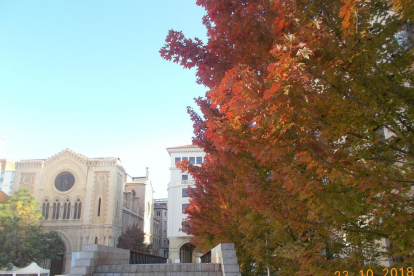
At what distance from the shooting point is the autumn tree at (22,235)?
39.8 metres

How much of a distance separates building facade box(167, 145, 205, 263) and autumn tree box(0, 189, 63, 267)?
1612 cm

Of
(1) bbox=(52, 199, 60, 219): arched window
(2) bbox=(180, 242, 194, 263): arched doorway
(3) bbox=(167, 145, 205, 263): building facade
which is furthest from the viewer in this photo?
(1) bbox=(52, 199, 60, 219): arched window

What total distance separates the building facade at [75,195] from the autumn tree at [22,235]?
642 cm

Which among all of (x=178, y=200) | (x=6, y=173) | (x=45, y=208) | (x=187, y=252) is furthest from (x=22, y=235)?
(x=6, y=173)

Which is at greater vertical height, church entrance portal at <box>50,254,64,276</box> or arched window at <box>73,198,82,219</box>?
arched window at <box>73,198,82,219</box>

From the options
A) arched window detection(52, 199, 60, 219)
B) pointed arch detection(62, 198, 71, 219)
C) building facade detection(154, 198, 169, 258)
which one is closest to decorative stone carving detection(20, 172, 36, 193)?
arched window detection(52, 199, 60, 219)

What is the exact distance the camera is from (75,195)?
178 feet

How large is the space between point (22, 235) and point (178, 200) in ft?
67.3

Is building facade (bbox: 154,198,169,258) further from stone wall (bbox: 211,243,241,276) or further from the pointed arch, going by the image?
stone wall (bbox: 211,243,241,276)

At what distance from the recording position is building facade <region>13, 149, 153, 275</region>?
171 feet

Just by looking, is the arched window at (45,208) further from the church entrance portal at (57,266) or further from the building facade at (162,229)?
the building facade at (162,229)

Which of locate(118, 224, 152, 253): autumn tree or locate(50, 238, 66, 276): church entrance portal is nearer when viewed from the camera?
locate(50, 238, 66, 276): church entrance portal

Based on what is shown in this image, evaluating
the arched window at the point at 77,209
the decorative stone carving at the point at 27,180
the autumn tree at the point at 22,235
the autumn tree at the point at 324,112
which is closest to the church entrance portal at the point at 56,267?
the autumn tree at the point at 22,235

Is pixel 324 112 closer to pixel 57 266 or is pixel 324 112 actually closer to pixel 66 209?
pixel 57 266
